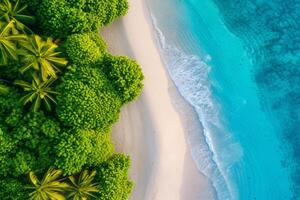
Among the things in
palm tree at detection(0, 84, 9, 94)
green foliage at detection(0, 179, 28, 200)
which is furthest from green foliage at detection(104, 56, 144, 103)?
green foliage at detection(0, 179, 28, 200)

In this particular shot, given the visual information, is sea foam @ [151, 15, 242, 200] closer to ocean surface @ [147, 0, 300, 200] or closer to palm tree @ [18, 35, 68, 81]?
ocean surface @ [147, 0, 300, 200]

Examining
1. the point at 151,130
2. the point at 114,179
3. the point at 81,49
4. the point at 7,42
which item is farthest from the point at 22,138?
the point at 151,130

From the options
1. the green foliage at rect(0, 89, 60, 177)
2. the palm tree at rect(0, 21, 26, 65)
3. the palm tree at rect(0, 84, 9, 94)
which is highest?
the palm tree at rect(0, 21, 26, 65)

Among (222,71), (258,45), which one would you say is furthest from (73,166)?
(258,45)

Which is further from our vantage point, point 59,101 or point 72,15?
point 72,15


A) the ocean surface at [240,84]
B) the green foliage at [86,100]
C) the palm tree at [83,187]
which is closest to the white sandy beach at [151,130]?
the ocean surface at [240,84]

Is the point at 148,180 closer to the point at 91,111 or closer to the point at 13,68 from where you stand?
the point at 91,111

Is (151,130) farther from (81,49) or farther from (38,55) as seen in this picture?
(38,55)
